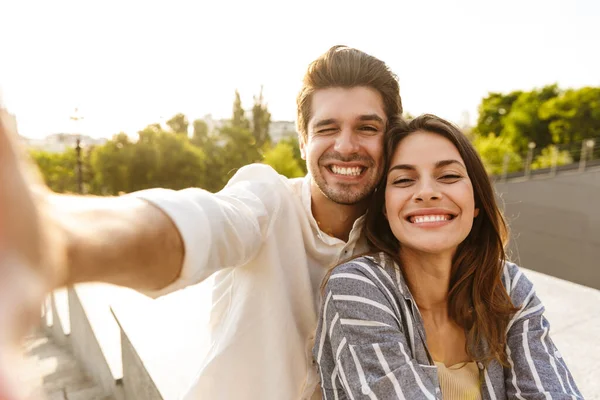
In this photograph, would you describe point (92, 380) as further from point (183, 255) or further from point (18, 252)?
point (18, 252)

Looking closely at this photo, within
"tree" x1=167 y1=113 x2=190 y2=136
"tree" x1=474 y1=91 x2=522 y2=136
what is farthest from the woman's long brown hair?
"tree" x1=474 y1=91 x2=522 y2=136

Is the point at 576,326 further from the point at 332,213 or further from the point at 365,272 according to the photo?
the point at 365,272

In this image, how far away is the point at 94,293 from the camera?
314 cm

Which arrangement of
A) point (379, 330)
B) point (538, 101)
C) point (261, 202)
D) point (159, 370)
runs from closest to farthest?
point (379, 330) < point (261, 202) < point (159, 370) < point (538, 101)

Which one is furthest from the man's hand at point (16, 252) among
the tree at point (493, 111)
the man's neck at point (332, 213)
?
the tree at point (493, 111)

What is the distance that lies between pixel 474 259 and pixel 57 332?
165 inches

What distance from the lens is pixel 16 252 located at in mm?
267

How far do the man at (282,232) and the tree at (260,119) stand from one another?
95.1ft

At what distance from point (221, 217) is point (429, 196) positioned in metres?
0.67

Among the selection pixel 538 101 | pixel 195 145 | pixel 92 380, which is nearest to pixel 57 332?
pixel 92 380

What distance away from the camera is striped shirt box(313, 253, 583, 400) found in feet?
3.49

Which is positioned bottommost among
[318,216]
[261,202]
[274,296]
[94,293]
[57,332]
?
[57,332]

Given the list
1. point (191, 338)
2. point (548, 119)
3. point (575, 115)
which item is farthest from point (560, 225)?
point (548, 119)

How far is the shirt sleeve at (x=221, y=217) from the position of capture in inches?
28.5
